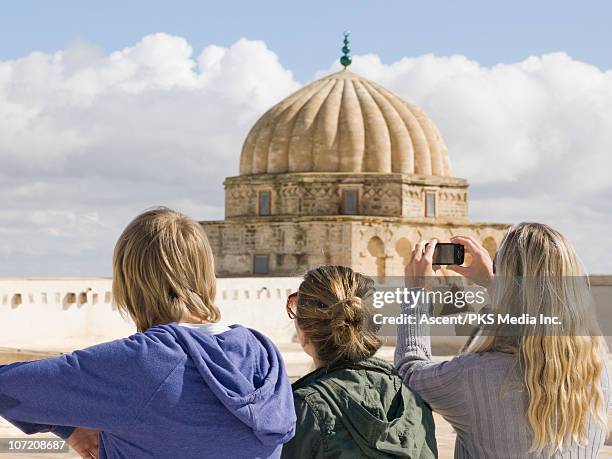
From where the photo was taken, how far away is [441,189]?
80.6ft

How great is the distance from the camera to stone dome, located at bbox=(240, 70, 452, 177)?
23.9 metres

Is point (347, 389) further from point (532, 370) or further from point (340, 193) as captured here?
point (340, 193)

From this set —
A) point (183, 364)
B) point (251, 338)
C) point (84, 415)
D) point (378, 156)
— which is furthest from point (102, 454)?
point (378, 156)

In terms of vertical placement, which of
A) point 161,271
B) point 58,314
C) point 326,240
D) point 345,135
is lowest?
point 58,314

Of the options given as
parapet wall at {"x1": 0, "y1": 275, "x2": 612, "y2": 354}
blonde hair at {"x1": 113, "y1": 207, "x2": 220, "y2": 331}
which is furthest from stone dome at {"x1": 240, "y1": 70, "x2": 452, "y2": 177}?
blonde hair at {"x1": 113, "y1": 207, "x2": 220, "y2": 331}

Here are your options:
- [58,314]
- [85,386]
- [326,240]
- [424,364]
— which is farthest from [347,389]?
[326,240]

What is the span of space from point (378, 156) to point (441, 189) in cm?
207

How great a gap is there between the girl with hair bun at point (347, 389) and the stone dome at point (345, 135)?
21637mm

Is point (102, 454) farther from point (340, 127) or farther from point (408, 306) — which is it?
point (340, 127)

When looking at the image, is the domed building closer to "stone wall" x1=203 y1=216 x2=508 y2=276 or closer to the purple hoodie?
"stone wall" x1=203 y1=216 x2=508 y2=276

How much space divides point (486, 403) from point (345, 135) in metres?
21.7

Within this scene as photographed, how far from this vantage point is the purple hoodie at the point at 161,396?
179 cm

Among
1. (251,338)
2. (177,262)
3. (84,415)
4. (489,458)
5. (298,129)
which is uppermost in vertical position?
(298,129)

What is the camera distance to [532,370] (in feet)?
7.13
